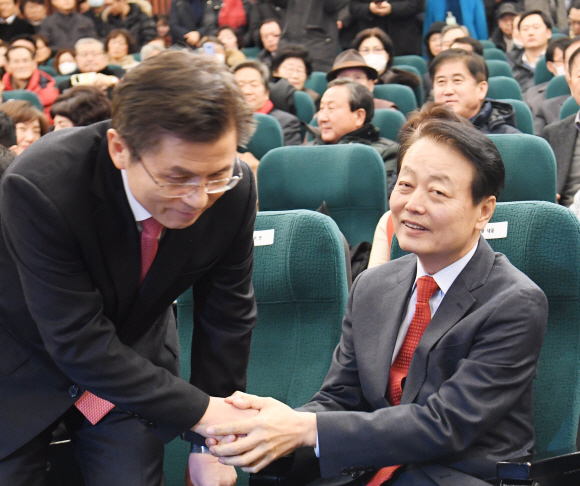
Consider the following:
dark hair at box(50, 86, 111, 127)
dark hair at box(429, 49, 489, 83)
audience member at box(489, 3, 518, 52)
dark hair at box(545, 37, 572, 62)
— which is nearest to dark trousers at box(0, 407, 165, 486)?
dark hair at box(50, 86, 111, 127)

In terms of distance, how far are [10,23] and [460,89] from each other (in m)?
5.50

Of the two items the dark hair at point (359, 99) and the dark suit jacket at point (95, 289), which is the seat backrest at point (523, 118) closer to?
the dark hair at point (359, 99)

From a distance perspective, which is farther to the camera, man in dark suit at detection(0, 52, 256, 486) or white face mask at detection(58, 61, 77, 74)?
white face mask at detection(58, 61, 77, 74)

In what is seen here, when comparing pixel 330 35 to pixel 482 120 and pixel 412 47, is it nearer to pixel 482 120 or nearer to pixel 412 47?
pixel 412 47

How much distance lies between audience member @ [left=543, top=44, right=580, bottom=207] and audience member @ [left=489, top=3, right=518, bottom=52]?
12.3 ft

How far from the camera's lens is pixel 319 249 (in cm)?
183

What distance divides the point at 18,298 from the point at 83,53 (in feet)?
15.9

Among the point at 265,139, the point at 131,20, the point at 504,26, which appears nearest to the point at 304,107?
the point at 265,139

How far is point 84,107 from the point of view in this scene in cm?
344

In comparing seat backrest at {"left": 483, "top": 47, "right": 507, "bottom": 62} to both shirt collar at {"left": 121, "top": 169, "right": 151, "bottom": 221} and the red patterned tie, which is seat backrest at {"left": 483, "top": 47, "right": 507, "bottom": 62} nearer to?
the red patterned tie

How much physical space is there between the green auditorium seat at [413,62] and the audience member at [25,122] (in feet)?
12.8

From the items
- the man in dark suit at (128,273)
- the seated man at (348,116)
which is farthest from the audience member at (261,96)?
the man in dark suit at (128,273)

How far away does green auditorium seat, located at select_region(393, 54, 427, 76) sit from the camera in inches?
257

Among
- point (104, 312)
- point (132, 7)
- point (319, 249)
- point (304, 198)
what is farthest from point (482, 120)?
point (132, 7)
